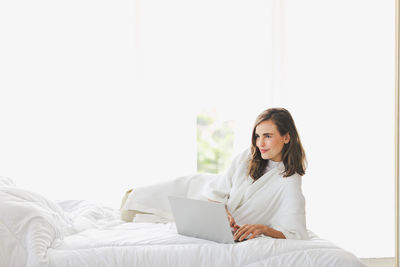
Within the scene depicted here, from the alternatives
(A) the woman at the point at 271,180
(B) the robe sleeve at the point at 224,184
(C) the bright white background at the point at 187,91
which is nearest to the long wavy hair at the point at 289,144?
(A) the woman at the point at 271,180

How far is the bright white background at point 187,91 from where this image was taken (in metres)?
3.51

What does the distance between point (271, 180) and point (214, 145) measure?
188cm

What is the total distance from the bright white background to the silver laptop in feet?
5.72

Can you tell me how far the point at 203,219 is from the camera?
6.04ft

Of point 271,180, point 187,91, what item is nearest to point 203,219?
point 271,180

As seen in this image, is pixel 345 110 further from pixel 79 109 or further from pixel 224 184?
pixel 79 109

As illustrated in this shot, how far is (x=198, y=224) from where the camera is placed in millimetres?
1879

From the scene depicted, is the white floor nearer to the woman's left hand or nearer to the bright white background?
the bright white background

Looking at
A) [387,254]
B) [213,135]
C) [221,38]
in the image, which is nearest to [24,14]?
[221,38]

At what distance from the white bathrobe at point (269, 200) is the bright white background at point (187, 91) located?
1.41 metres

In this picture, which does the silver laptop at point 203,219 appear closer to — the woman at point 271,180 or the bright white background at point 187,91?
the woman at point 271,180

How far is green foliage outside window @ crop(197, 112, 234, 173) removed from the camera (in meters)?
3.93

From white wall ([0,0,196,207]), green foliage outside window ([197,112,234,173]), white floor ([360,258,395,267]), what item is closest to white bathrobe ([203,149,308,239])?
white wall ([0,0,196,207])

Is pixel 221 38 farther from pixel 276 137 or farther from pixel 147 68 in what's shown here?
Result: pixel 276 137
